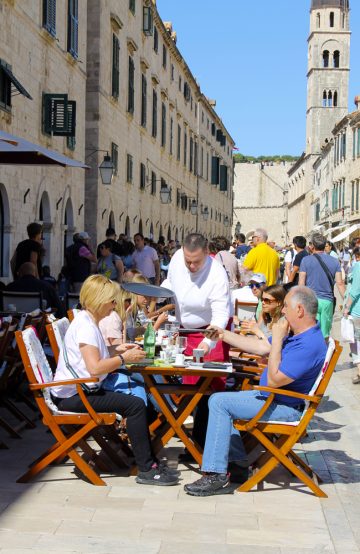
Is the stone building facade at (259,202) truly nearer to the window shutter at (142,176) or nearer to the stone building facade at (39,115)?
the window shutter at (142,176)

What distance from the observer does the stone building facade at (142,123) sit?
23.8m

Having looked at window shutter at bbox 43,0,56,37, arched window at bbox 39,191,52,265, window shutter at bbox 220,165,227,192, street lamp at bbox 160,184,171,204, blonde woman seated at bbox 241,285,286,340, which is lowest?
blonde woman seated at bbox 241,285,286,340

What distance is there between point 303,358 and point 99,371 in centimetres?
139

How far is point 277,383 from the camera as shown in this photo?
610 cm

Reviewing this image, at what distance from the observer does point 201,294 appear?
282 inches

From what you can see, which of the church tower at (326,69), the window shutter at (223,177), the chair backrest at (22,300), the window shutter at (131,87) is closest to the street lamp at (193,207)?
the window shutter at (223,177)

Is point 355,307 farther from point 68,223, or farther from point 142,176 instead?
point 142,176

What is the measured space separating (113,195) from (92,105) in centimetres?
333

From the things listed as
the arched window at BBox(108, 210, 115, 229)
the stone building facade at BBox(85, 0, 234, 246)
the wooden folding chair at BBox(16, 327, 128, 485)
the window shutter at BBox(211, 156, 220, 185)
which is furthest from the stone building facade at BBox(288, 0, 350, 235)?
the wooden folding chair at BBox(16, 327, 128, 485)

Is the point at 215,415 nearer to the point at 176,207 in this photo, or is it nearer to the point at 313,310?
the point at 313,310

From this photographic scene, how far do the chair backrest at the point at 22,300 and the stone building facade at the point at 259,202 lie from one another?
98712 millimetres

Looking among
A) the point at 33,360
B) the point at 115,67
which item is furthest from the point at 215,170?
the point at 33,360

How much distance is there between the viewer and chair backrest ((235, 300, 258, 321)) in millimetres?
12633

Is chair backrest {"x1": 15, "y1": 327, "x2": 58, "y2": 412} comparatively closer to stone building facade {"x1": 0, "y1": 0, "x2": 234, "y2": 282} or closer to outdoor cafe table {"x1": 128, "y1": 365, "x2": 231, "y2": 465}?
outdoor cafe table {"x1": 128, "y1": 365, "x2": 231, "y2": 465}
